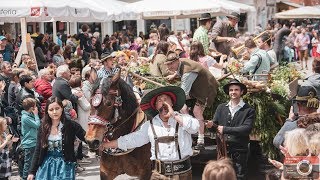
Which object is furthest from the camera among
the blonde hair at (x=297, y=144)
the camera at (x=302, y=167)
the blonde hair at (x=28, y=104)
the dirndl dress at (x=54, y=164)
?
the blonde hair at (x=28, y=104)

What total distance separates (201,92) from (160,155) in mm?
2955

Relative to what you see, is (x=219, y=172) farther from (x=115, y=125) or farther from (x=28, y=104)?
(x=28, y=104)

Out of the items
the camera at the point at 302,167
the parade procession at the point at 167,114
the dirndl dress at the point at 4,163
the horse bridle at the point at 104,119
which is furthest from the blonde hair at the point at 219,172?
the dirndl dress at the point at 4,163

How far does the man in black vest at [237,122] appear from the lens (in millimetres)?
8352

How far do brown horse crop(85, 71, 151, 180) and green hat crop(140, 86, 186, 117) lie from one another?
636 millimetres

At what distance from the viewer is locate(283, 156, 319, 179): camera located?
17.7ft

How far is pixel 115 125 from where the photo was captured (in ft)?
25.5

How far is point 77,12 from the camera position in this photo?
15.5m

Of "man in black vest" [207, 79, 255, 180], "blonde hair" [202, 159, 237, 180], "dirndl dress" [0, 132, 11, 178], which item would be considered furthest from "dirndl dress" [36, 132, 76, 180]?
"blonde hair" [202, 159, 237, 180]

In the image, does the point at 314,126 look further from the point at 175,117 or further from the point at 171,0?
the point at 171,0

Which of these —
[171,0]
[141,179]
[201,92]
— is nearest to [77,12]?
[171,0]

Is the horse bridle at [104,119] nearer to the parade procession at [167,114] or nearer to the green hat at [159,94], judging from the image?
the parade procession at [167,114]

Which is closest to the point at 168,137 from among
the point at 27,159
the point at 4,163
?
the point at 4,163

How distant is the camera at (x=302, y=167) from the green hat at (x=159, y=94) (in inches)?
65.6
